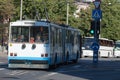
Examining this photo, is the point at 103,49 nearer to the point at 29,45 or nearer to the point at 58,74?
the point at 29,45

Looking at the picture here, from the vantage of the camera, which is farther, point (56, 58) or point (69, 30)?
point (69, 30)

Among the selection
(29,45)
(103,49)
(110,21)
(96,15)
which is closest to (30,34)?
(29,45)

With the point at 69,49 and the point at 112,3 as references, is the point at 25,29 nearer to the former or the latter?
the point at 69,49

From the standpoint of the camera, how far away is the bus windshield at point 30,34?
96.9 feet

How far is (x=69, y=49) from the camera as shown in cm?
3819

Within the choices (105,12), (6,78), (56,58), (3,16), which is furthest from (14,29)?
(105,12)

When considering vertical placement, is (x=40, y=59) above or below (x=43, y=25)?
below

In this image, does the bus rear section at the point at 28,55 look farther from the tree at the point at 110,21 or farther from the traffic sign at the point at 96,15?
the tree at the point at 110,21

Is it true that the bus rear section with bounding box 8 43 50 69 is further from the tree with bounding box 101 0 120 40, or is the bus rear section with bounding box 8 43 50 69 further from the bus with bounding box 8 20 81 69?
the tree with bounding box 101 0 120 40

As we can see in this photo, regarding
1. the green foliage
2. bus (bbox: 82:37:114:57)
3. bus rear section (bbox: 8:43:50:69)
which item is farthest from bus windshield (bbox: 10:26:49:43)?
the green foliage

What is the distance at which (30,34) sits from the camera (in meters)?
29.6

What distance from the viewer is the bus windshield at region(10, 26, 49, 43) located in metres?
29.5

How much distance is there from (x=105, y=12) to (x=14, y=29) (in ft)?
229

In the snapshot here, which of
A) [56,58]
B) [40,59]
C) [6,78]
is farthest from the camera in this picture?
[56,58]
